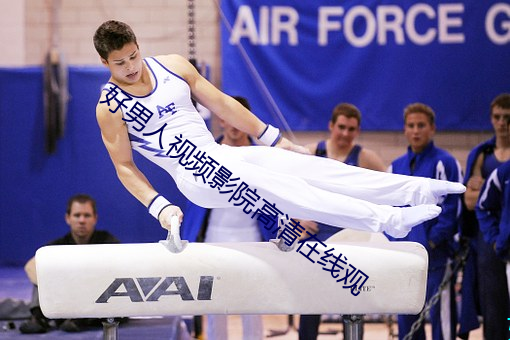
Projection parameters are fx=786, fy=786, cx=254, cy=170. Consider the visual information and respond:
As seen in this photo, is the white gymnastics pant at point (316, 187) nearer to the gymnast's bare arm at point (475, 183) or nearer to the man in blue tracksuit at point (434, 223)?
the man in blue tracksuit at point (434, 223)

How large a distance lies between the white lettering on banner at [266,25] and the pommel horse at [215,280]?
4408 millimetres

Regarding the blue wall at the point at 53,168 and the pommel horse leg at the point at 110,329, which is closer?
the pommel horse leg at the point at 110,329

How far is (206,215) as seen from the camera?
5348 mm

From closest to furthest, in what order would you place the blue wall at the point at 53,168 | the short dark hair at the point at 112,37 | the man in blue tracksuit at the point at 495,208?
the short dark hair at the point at 112,37
the man in blue tracksuit at the point at 495,208
the blue wall at the point at 53,168

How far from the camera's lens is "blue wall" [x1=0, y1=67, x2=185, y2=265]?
8.00 metres

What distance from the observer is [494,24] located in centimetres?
792

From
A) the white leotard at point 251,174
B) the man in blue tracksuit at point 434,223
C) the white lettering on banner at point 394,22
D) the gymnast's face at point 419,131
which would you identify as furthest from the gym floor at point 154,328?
the white lettering on banner at point 394,22

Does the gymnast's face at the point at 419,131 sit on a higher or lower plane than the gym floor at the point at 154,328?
higher

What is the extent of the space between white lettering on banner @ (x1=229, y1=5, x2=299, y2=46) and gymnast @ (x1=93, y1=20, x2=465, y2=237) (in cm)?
394

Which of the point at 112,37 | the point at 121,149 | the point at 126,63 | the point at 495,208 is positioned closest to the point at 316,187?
the point at 121,149

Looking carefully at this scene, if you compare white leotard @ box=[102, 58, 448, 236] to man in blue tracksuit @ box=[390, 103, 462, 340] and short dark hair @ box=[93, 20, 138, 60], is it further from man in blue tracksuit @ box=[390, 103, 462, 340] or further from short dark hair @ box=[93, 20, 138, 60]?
man in blue tracksuit @ box=[390, 103, 462, 340]

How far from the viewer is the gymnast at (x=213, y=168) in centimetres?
372

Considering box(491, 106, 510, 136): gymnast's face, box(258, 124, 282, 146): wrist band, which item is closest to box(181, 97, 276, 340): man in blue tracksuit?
box(258, 124, 282, 146): wrist band

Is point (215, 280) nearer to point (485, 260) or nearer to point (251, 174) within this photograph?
point (251, 174)
